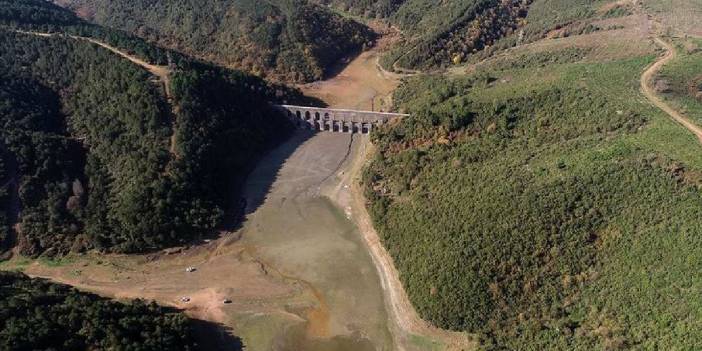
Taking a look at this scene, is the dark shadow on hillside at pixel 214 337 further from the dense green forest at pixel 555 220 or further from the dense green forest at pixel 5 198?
the dense green forest at pixel 5 198

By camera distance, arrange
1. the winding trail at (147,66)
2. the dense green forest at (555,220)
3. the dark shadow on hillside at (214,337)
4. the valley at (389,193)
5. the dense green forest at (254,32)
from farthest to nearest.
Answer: the dense green forest at (254,32)
the winding trail at (147,66)
the dark shadow on hillside at (214,337)
the valley at (389,193)
the dense green forest at (555,220)

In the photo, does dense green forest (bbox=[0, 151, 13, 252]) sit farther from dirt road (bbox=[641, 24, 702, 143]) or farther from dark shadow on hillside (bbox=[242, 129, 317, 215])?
dirt road (bbox=[641, 24, 702, 143])

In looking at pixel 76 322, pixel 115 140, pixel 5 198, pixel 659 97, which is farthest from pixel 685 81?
pixel 5 198

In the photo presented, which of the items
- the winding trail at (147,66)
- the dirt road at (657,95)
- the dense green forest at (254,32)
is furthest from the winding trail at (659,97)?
the winding trail at (147,66)

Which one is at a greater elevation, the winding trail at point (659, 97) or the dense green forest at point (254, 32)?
the dense green forest at point (254, 32)

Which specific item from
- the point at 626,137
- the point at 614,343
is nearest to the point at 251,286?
the point at 614,343
